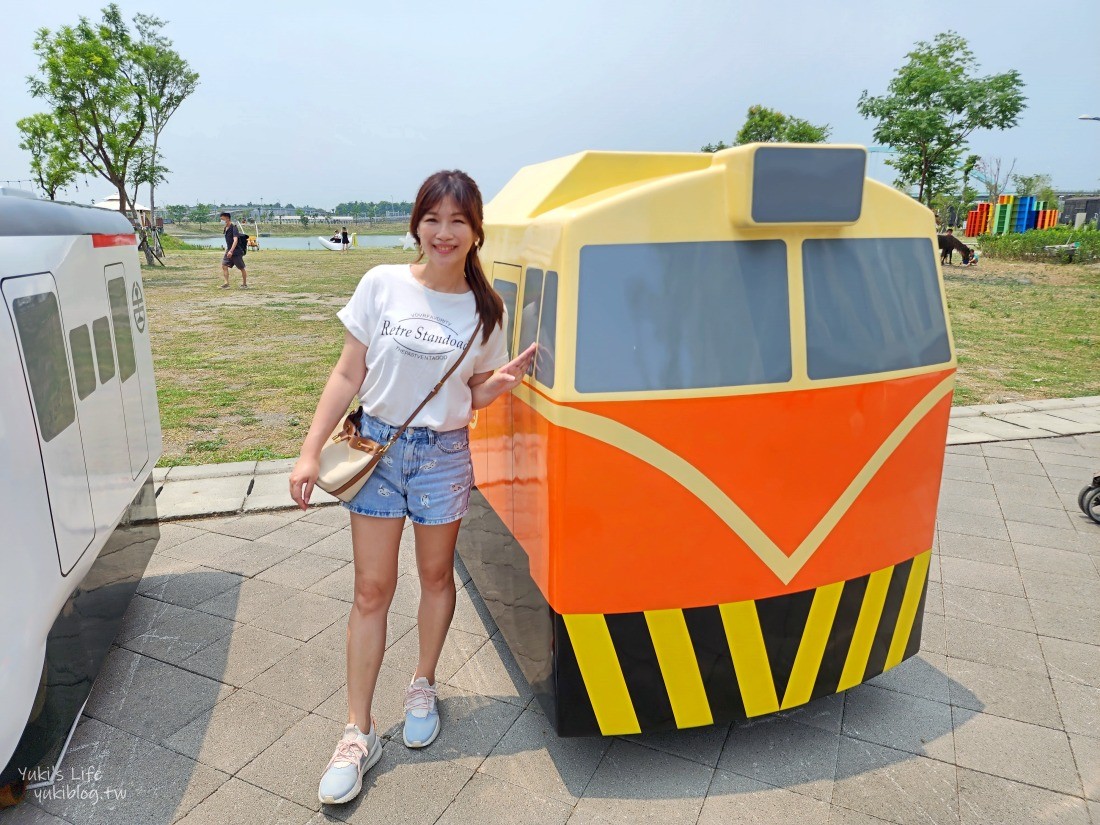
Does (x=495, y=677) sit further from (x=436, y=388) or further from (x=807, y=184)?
(x=807, y=184)

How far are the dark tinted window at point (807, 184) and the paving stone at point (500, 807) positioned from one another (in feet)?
6.52

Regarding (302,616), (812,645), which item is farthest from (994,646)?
(302,616)

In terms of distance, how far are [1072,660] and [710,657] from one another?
1.99 meters

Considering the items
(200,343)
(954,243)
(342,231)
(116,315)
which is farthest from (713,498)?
(342,231)

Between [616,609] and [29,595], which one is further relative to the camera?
[616,609]

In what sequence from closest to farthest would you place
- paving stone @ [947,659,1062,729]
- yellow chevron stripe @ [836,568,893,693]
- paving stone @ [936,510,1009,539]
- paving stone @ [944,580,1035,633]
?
yellow chevron stripe @ [836,568,893,693]
paving stone @ [947,659,1062,729]
paving stone @ [944,580,1035,633]
paving stone @ [936,510,1009,539]

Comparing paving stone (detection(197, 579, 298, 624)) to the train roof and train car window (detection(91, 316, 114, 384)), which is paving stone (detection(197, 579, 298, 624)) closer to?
train car window (detection(91, 316, 114, 384))

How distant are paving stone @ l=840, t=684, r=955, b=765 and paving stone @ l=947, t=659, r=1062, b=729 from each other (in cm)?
16

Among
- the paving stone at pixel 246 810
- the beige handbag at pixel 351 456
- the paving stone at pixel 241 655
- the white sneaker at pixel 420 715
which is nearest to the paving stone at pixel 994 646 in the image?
the white sneaker at pixel 420 715

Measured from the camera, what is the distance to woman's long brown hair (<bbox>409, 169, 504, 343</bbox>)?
2.48 metres

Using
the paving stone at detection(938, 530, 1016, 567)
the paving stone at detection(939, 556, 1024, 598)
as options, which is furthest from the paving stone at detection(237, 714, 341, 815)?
the paving stone at detection(938, 530, 1016, 567)

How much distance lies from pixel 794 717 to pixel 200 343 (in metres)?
10.4

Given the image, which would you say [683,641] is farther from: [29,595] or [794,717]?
[29,595]

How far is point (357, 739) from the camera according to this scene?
2.63 m
